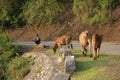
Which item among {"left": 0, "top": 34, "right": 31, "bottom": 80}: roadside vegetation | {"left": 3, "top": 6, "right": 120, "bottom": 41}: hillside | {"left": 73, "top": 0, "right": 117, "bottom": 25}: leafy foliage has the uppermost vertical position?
{"left": 73, "top": 0, "right": 117, "bottom": 25}: leafy foliage

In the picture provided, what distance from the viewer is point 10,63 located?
1126 inches

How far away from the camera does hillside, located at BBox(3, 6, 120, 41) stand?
3731 centimetres

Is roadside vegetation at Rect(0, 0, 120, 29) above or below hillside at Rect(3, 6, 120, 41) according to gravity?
above

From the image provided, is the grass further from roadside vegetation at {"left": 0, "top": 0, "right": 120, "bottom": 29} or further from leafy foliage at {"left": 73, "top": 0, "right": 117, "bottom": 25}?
roadside vegetation at {"left": 0, "top": 0, "right": 120, "bottom": 29}

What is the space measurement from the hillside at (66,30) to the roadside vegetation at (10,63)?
27.0ft

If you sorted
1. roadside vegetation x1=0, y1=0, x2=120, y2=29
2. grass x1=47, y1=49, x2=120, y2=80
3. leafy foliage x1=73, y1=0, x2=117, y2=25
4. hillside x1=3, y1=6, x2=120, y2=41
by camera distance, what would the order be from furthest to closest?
roadside vegetation x1=0, y1=0, x2=120, y2=29 → leafy foliage x1=73, y1=0, x2=117, y2=25 → hillside x1=3, y1=6, x2=120, y2=41 → grass x1=47, y1=49, x2=120, y2=80

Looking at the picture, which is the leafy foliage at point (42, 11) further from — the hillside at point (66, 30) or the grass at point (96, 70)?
the grass at point (96, 70)

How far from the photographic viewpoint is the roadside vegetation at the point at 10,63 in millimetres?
26328

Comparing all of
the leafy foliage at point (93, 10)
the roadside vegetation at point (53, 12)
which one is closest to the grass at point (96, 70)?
the leafy foliage at point (93, 10)

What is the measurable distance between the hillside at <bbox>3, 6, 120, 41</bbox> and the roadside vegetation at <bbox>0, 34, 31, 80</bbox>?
8239 mm

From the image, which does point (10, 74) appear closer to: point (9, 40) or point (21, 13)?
point (9, 40)

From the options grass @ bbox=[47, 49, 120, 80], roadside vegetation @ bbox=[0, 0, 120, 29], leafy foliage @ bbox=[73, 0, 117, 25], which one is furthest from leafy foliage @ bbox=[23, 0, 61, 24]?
grass @ bbox=[47, 49, 120, 80]

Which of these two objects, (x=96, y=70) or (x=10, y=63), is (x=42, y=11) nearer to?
(x=10, y=63)

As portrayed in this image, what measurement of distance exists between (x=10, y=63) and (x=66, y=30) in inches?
505
